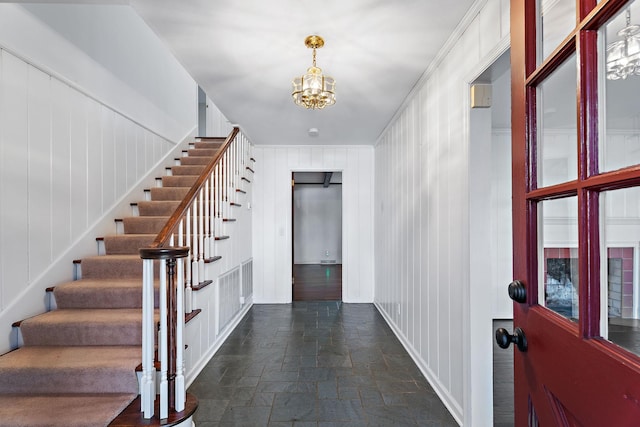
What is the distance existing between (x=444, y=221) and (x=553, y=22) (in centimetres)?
167

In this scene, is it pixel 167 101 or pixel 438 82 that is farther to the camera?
pixel 167 101

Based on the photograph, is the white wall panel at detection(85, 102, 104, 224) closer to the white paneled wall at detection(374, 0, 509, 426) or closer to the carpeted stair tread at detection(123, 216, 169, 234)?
the carpeted stair tread at detection(123, 216, 169, 234)

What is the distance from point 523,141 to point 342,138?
4.06 meters

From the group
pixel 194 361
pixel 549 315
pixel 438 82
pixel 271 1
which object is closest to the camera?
pixel 549 315

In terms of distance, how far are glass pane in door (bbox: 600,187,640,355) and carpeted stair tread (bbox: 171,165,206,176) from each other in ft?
14.7

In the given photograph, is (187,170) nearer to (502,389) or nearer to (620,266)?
(502,389)

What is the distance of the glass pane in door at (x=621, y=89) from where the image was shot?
0.58 meters

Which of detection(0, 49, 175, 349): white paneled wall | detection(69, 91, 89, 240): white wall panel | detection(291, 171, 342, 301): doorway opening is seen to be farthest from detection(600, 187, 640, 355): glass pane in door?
detection(291, 171, 342, 301): doorway opening

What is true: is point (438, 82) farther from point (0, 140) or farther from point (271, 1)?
point (0, 140)

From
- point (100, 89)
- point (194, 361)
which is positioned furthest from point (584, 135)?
point (100, 89)

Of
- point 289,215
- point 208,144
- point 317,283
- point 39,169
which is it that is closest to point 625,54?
point 39,169

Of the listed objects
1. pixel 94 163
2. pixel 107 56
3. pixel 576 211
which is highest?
pixel 107 56

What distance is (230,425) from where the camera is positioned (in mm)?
2113

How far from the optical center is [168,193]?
3.97 metres
